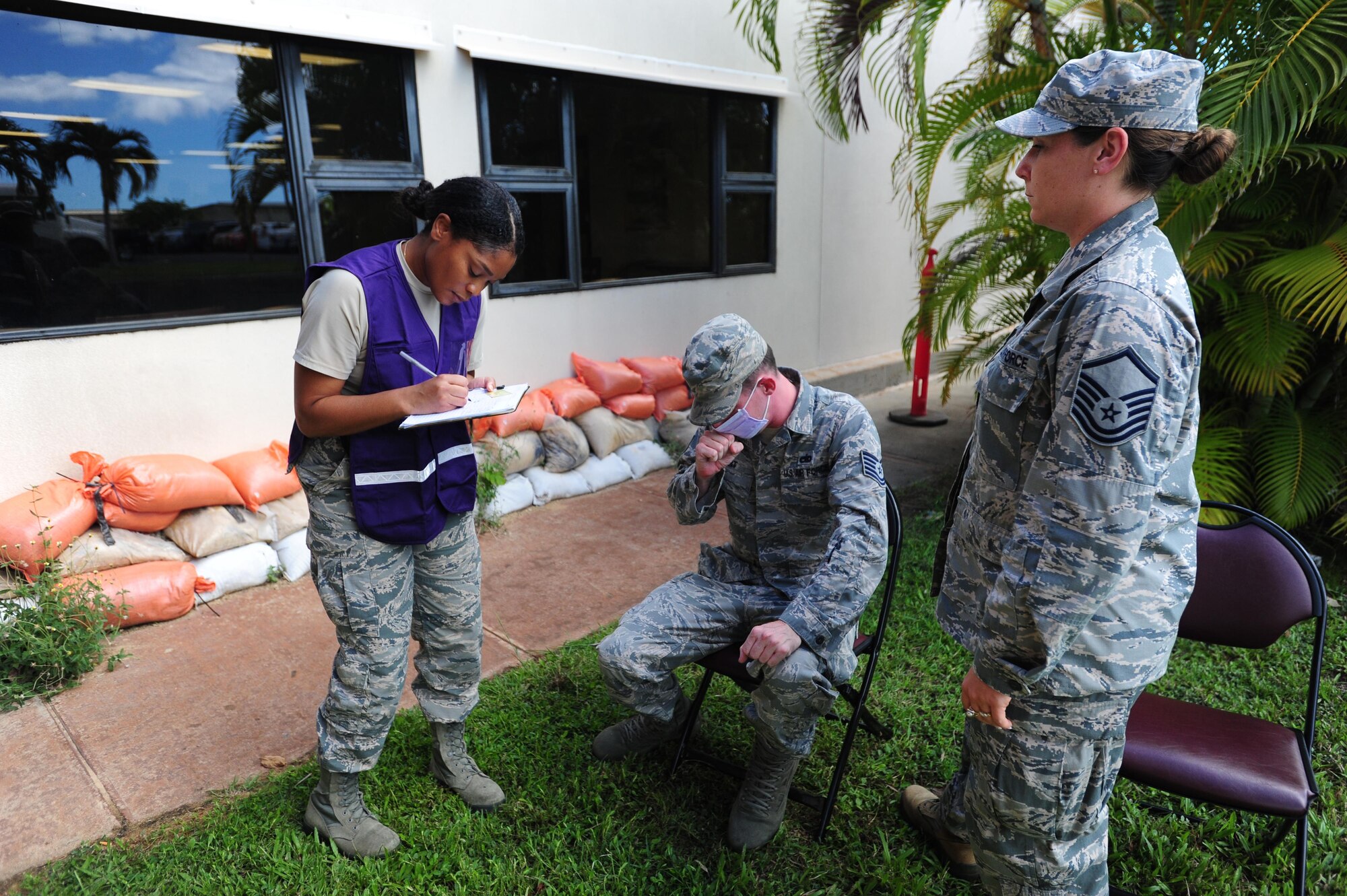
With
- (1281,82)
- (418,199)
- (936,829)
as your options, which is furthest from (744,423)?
(1281,82)

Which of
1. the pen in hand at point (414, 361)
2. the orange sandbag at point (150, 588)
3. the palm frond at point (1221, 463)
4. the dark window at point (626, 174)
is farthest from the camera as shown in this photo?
Result: the dark window at point (626, 174)

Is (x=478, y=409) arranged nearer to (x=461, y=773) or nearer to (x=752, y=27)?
(x=461, y=773)

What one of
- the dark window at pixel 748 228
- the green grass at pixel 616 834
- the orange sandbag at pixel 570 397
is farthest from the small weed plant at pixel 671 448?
the green grass at pixel 616 834

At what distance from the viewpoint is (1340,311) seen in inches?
148

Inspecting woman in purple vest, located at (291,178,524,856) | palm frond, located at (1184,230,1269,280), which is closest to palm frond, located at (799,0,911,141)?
palm frond, located at (1184,230,1269,280)

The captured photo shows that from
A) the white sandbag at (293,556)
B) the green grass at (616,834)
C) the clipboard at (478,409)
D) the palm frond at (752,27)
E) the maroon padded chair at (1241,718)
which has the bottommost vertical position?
the green grass at (616,834)

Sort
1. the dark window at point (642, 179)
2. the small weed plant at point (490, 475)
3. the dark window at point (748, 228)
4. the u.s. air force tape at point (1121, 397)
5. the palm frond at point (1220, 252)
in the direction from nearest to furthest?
the u.s. air force tape at point (1121, 397) → the palm frond at point (1220, 252) → the small weed plant at point (490, 475) → the dark window at point (642, 179) → the dark window at point (748, 228)

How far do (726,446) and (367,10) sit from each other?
12.2 feet

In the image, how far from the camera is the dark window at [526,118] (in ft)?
17.4

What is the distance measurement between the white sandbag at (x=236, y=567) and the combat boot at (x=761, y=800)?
274 centimetres

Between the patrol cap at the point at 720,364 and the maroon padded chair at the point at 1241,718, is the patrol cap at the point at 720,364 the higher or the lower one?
the higher one

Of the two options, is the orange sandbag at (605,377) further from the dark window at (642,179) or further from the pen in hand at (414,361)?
the pen in hand at (414,361)

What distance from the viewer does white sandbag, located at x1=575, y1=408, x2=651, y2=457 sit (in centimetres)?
564

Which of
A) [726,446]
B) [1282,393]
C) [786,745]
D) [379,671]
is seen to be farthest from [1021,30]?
Result: [379,671]
